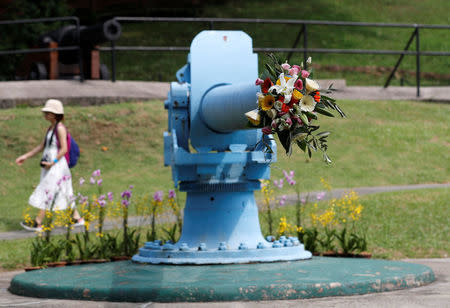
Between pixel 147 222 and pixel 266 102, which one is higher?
pixel 266 102

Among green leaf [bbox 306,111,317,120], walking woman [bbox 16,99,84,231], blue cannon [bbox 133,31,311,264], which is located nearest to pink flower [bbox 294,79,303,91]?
green leaf [bbox 306,111,317,120]

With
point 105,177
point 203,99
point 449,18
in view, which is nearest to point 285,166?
point 105,177

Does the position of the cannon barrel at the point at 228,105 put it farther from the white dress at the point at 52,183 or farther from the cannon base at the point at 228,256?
the white dress at the point at 52,183

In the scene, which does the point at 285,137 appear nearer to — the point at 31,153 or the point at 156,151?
the point at 31,153

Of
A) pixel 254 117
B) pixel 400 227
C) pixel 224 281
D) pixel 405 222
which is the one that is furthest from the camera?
pixel 405 222

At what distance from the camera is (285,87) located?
132 inches

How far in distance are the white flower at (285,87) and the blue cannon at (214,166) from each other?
1.59 metres

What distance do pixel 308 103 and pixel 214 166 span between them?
5.85 feet

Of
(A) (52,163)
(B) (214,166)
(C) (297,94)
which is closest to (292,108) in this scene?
(C) (297,94)

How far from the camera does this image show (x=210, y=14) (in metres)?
30.1

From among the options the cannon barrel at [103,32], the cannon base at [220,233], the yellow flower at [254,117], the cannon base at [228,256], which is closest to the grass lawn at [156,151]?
the cannon barrel at [103,32]

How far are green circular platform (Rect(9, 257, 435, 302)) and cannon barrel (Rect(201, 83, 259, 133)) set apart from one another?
0.90 meters

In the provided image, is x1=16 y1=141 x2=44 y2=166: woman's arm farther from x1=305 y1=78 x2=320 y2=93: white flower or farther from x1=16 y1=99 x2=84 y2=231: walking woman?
x1=305 y1=78 x2=320 y2=93: white flower

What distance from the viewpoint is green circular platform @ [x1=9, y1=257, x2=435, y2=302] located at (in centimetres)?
394
